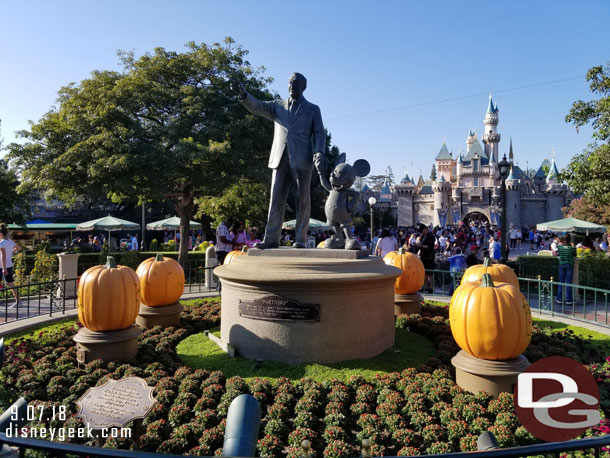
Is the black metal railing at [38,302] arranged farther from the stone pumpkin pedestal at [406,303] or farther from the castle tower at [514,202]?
the castle tower at [514,202]

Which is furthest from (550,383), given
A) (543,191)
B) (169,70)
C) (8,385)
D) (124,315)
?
(543,191)

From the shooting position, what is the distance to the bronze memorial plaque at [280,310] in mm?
5605

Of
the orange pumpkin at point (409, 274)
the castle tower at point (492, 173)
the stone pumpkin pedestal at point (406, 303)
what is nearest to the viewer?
the orange pumpkin at point (409, 274)

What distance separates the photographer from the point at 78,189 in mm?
15359

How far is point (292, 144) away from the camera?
6961mm

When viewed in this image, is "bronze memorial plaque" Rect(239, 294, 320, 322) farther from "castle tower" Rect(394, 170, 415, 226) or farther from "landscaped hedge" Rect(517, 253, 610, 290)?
"castle tower" Rect(394, 170, 415, 226)

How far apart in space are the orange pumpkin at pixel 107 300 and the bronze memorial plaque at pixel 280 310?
5.50ft

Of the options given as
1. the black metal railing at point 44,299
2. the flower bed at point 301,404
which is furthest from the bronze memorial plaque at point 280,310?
the black metal railing at point 44,299

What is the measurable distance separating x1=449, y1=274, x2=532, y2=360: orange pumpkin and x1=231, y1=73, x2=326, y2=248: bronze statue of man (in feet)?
10.2

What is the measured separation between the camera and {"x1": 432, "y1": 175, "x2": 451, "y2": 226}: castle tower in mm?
78188

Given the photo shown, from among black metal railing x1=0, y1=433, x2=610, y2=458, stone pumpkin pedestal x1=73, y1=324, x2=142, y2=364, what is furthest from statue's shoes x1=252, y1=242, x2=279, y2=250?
black metal railing x1=0, y1=433, x2=610, y2=458

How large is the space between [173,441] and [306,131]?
4.91 m
